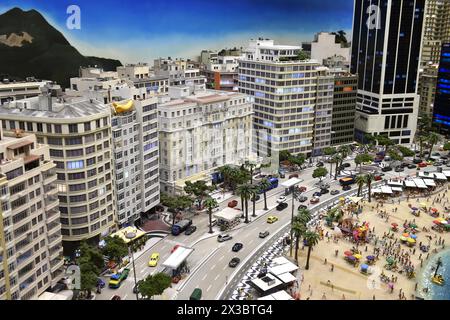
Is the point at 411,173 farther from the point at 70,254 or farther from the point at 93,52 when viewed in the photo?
the point at 93,52

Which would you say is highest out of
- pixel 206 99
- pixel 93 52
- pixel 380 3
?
pixel 380 3

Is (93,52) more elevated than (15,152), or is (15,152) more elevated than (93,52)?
(93,52)

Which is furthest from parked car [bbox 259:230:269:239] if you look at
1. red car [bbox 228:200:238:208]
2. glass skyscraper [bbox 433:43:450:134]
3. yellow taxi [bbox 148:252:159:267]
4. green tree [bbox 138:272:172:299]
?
glass skyscraper [bbox 433:43:450:134]

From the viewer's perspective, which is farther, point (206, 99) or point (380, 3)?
point (380, 3)

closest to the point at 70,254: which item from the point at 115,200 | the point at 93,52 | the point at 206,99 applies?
the point at 115,200

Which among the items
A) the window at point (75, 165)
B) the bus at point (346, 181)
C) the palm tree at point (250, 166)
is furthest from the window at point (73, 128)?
the bus at point (346, 181)

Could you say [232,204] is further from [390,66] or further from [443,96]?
[443,96]

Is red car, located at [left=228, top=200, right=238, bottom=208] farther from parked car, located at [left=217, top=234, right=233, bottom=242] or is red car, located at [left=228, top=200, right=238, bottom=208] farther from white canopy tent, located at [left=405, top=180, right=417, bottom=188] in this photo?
white canopy tent, located at [left=405, top=180, right=417, bottom=188]
